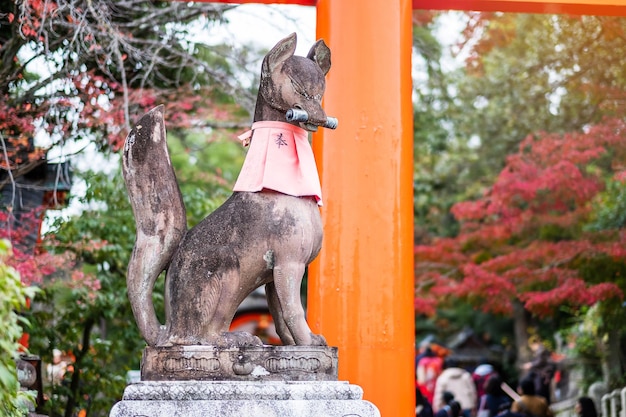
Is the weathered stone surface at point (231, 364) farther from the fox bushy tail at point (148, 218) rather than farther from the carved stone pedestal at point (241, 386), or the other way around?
the fox bushy tail at point (148, 218)

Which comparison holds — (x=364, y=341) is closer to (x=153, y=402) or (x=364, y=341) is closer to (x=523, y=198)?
(x=153, y=402)

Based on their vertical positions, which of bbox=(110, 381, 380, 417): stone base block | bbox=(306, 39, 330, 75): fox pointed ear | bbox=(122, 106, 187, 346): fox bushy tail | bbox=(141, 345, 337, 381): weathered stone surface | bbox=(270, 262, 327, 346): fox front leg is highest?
bbox=(306, 39, 330, 75): fox pointed ear

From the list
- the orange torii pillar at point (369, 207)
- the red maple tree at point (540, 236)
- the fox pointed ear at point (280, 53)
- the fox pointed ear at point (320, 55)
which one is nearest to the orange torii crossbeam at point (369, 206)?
the orange torii pillar at point (369, 207)

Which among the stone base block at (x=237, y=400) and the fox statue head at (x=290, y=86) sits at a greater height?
the fox statue head at (x=290, y=86)

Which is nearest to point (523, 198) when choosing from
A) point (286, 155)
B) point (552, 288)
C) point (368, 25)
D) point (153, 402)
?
point (552, 288)

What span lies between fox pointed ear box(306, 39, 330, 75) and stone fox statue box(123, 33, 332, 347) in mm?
80

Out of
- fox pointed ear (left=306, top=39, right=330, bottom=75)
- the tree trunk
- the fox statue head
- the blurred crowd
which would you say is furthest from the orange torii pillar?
the tree trunk

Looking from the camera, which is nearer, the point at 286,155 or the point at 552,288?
the point at 286,155

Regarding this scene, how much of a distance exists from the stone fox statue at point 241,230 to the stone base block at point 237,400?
0.25 metres

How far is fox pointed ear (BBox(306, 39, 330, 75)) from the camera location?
4102mm

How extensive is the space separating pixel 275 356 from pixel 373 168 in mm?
2167

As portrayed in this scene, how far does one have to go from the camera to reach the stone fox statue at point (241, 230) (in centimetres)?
377

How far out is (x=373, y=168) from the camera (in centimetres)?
553

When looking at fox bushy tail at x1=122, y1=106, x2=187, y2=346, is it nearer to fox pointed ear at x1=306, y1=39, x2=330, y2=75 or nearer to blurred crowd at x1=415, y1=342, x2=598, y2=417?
fox pointed ear at x1=306, y1=39, x2=330, y2=75
